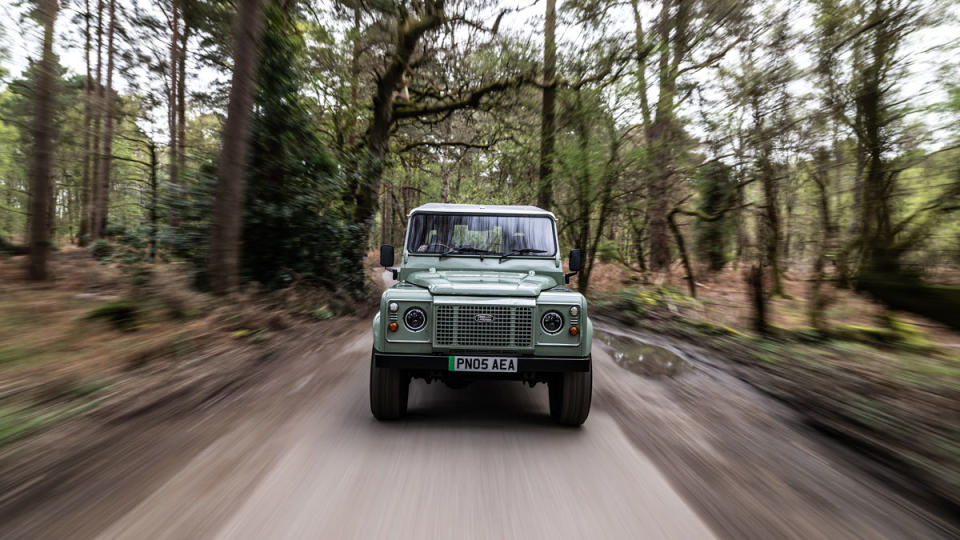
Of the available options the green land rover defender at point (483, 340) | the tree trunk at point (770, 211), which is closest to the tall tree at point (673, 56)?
the tree trunk at point (770, 211)

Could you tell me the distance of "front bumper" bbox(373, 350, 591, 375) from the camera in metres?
3.40

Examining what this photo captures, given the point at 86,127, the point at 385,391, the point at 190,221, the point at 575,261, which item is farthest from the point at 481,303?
the point at 86,127

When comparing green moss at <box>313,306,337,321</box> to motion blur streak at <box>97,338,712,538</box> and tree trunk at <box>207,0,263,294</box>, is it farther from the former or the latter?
motion blur streak at <box>97,338,712,538</box>

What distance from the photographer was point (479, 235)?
4836 millimetres

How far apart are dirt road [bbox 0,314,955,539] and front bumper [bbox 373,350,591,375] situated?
51 centimetres

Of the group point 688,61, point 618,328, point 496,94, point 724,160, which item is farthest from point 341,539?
point 496,94

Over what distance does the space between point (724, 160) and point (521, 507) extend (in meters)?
7.15

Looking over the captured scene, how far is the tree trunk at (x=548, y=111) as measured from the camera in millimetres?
11172

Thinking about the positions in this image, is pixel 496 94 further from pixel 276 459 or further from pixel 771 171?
pixel 276 459

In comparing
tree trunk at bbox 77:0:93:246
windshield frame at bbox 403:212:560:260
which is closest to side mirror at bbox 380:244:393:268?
windshield frame at bbox 403:212:560:260

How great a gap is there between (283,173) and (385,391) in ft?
22.0

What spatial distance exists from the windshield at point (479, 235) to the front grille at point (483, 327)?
1.38 meters

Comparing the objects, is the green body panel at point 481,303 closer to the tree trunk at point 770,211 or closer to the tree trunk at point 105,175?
the tree trunk at point 770,211

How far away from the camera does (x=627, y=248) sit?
1472 centimetres
